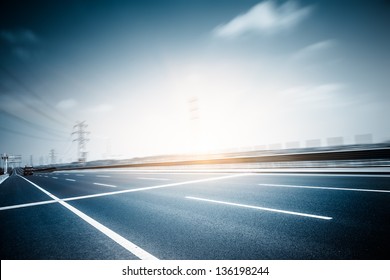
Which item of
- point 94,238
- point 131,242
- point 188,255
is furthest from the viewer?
point 94,238

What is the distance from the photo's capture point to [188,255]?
2.71m

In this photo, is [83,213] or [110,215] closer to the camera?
[110,215]

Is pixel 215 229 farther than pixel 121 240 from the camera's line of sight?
Yes

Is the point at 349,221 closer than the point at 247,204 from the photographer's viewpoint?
Yes

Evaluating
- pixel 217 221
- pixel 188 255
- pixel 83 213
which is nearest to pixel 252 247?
pixel 188 255

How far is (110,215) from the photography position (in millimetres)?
5043

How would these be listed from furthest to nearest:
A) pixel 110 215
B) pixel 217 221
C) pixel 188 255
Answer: pixel 110 215, pixel 217 221, pixel 188 255
